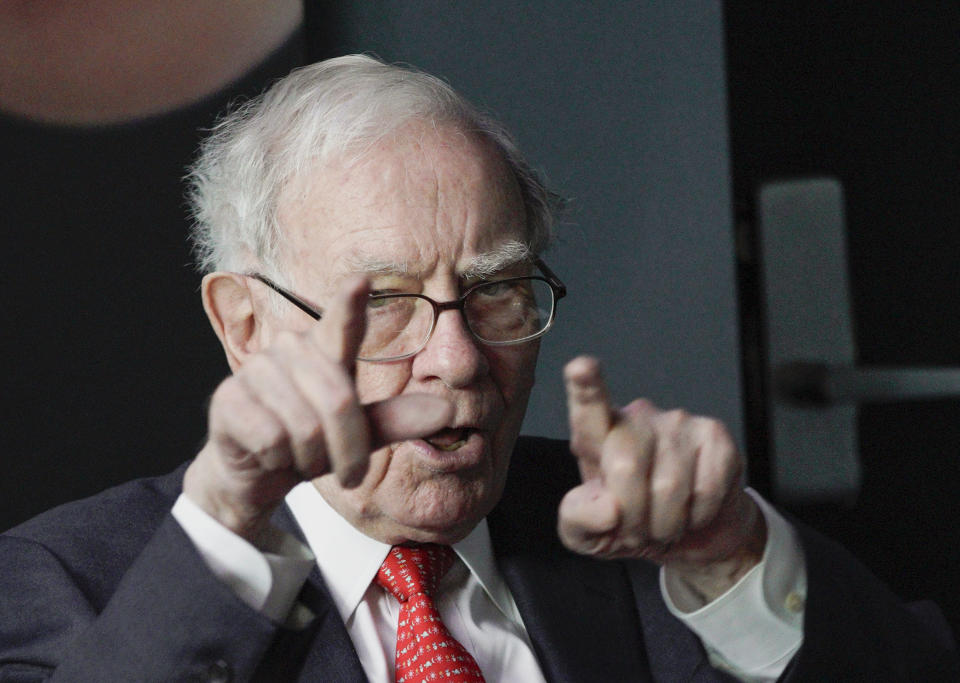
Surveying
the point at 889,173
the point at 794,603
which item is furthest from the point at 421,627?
the point at 889,173

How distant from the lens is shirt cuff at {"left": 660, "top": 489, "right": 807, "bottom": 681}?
1218 mm

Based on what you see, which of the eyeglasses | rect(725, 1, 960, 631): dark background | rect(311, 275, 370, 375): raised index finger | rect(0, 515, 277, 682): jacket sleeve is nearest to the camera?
rect(311, 275, 370, 375): raised index finger

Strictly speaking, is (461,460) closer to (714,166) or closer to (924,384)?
(924,384)

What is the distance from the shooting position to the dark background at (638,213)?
1.77 meters

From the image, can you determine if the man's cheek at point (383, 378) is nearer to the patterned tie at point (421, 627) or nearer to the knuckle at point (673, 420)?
the patterned tie at point (421, 627)

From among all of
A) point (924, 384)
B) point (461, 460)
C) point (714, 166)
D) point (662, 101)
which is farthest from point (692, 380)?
point (461, 460)

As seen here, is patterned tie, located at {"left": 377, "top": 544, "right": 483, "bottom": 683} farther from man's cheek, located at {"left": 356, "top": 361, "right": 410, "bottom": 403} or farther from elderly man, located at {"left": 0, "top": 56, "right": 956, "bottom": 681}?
man's cheek, located at {"left": 356, "top": 361, "right": 410, "bottom": 403}

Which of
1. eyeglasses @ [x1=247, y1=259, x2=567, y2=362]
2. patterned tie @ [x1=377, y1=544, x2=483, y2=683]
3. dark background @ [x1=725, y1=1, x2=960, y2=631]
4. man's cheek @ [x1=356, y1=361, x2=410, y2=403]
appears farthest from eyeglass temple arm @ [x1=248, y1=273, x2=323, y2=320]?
dark background @ [x1=725, y1=1, x2=960, y2=631]

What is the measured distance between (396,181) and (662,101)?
1.05m

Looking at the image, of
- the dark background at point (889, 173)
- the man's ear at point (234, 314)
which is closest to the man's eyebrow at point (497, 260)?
the man's ear at point (234, 314)

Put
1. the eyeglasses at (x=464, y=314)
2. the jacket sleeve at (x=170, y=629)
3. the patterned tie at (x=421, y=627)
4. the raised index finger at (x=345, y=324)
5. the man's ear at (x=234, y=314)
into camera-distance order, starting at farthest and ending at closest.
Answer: the man's ear at (x=234, y=314) < the eyeglasses at (x=464, y=314) < the patterned tie at (x=421, y=627) < the jacket sleeve at (x=170, y=629) < the raised index finger at (x=345, y=324)

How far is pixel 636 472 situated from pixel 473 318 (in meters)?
0.54

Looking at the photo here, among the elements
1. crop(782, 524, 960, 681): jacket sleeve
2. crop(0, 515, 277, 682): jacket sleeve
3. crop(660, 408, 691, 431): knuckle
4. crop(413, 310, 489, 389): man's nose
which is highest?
crop(660, 408, 691, 431): knuckle

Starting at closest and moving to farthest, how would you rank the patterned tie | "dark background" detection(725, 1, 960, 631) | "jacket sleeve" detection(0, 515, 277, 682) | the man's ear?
"jacket sleeve" detection(0, 515, 277, 682), the patterned tie, the man's ear, "dark background" detection(725, 1, 960, 631)
